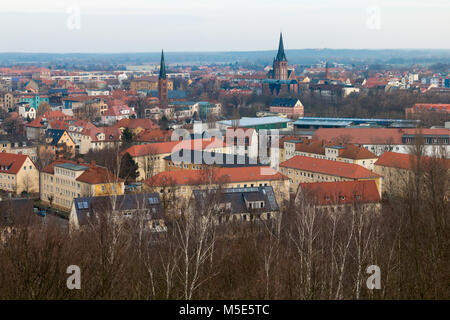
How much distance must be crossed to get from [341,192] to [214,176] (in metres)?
3.59

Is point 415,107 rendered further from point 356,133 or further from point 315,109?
point 356,133

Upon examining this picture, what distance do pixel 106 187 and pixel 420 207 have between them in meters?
7.93

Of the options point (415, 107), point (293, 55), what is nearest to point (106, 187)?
point (415, 107)

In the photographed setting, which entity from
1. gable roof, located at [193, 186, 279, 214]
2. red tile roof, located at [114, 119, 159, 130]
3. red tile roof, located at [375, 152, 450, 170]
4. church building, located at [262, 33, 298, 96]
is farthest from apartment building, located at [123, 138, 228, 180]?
church building, located at [262, 33, 298, 96]

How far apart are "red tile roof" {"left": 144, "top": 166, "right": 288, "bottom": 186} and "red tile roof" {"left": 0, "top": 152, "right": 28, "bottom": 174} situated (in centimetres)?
401

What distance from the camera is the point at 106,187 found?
16672mm

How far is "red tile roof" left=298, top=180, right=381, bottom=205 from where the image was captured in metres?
15.0

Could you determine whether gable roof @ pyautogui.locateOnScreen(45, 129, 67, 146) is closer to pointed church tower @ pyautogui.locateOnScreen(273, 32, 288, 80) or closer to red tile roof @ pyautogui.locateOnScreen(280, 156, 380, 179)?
red tile roof @ pyautogui.locateOnScreen(280, 156, 380, 179)

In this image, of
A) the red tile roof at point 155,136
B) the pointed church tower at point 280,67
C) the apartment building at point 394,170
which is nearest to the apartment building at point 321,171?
the apartment building at point 394,170

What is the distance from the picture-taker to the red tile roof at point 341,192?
15.0m

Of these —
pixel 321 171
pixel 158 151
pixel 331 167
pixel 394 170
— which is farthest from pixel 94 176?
pixel 394 170

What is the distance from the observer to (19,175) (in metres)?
19.8

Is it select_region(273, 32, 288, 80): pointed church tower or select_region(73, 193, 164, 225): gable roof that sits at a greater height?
select_region(273, 32, 288, 80): pointed church tower
